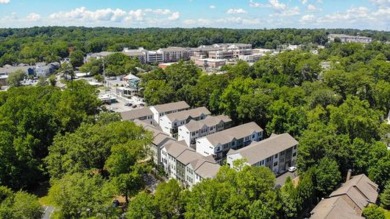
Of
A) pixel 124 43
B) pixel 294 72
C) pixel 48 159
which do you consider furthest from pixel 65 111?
pixel 124 43

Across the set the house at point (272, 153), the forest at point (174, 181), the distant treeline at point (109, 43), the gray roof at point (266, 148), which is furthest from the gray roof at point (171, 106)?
the distant treeline at point (109, 43)

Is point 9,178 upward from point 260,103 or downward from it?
downward

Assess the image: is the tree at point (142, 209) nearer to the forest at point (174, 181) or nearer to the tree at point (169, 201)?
the forest at point (174, 181)

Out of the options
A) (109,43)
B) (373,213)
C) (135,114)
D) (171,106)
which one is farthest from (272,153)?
(109,43)

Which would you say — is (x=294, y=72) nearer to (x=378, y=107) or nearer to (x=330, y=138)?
(x=378, y=107)

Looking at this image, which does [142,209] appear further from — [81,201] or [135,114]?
[135,114]

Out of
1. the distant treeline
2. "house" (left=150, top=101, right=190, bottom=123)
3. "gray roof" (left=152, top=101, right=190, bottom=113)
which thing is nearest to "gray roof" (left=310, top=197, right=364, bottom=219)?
"house" (left=150, top=101, right=190, bottom=123)
